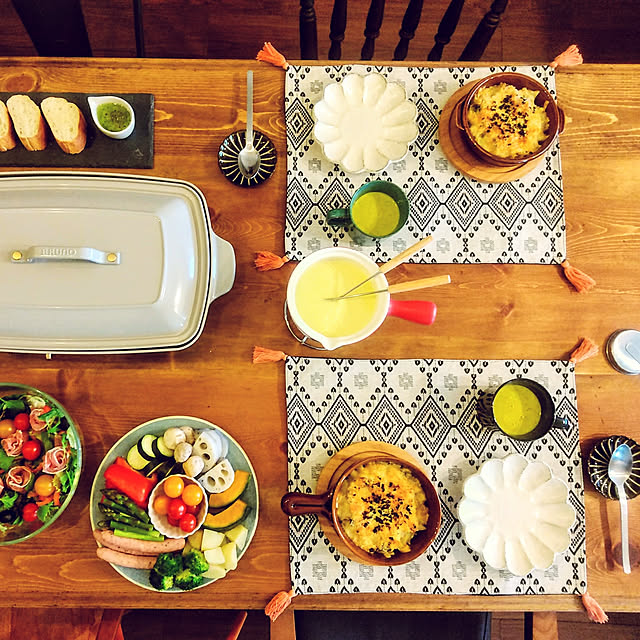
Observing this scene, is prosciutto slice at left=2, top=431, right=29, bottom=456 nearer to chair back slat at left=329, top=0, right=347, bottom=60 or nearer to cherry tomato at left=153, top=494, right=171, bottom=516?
cherry tomato at left=153, top=494, right=171, bottom=516

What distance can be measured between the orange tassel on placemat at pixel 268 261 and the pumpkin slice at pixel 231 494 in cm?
51

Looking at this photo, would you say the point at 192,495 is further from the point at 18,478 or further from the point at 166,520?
the point at 18,478

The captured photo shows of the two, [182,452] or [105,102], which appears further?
[105,102]

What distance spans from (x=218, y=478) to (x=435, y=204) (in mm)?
877

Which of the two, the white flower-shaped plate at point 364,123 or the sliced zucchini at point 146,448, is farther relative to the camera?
the white flower-shaped plate at point 364,123

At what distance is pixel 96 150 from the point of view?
1.45 meters

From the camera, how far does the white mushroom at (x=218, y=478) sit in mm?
1315

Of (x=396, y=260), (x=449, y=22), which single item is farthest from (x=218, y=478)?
(x=449, y=22)

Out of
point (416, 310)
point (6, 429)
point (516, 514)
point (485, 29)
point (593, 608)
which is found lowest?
point (593, 608)

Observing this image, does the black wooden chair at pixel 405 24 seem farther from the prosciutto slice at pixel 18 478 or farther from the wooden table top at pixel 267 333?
the prosciutto slice at pixel 18 478

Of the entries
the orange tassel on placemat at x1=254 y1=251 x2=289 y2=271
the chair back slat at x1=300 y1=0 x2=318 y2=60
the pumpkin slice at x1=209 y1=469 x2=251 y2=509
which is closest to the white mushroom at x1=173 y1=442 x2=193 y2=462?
the pumpkin slice at x1=209 y1=469 x2=251 y2=509

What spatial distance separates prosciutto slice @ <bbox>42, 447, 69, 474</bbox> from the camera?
1.28 m

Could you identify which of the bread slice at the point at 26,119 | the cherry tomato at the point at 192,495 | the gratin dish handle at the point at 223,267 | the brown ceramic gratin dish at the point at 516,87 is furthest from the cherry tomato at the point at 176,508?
the brown ceramic gratin dish at the point at 516,87

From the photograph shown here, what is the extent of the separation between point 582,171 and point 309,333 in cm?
88
